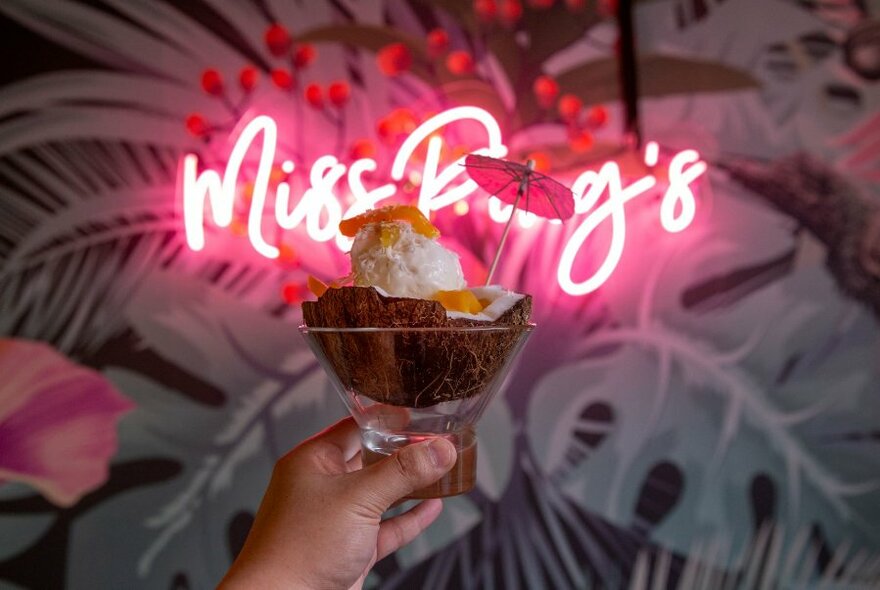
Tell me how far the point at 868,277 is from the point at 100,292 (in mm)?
3186

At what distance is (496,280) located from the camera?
2.80m

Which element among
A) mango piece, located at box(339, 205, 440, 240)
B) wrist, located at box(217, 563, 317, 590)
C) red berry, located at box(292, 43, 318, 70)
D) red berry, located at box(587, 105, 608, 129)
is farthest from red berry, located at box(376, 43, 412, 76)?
wrist, located at box(217, 563, 317, 590)

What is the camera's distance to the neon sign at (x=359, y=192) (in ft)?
8.43

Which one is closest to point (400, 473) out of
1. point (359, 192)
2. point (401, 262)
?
point (401, 262)

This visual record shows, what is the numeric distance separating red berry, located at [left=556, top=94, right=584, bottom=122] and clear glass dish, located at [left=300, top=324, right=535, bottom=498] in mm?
1944

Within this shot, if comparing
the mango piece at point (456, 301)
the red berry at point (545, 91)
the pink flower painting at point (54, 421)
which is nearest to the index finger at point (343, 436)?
the mango piece at point (456, 301)

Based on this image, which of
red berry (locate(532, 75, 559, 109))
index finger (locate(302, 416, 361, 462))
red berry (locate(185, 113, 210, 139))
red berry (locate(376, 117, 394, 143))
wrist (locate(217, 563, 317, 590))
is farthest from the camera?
red berry (locate(532, 75, 559, 109))

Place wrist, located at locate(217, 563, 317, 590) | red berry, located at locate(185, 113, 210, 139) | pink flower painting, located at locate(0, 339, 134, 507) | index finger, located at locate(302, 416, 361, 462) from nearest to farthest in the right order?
wrist, located at locate(217, 563, 317, 590), index finger, located at locate(302, 416, 361, 462), pink flower painting, located at locate(0, 339, 134, 507), red berry, located at locate(185, 113, 210, 139)

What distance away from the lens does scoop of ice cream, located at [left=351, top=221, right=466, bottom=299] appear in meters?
1.10

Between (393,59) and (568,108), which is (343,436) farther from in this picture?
(568,108)

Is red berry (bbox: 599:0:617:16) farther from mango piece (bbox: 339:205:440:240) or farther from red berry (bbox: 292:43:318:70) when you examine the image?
mango piece (bbox: 339:205:440:240)

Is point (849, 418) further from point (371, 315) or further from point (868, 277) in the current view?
point (371, 315)

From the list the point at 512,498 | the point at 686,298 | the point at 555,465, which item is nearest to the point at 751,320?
the point at 686,298

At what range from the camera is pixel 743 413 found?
115 inches
